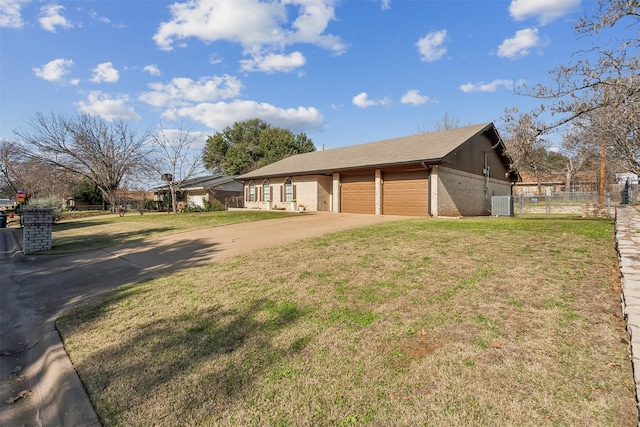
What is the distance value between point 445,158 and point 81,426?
51.7 feet

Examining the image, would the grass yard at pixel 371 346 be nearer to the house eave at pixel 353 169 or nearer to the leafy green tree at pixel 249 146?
the house eave at pixel 353 169

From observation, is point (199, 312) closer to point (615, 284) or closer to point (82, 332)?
point (82, 332)

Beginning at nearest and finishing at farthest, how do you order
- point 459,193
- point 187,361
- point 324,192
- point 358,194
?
point 187,361 < point 459,193 < point 358,194 < point 324,192

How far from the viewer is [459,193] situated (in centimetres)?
1780

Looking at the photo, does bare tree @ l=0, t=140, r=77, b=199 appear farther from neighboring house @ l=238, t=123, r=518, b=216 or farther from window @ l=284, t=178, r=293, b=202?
neighboring house @ l=238, t=123, r=518, b=216

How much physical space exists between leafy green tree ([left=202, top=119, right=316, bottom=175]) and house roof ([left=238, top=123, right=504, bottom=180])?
22009mm

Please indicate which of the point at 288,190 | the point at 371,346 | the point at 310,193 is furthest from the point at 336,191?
the point at 371,346

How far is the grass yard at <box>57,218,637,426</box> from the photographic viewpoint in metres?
2.26

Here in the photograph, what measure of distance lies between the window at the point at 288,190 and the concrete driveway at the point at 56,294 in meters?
11.4

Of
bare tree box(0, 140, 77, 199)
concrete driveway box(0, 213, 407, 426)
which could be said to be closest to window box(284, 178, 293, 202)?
concrete driveway box(0, 213, 407, 426)

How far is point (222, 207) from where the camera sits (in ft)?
106

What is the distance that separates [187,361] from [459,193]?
1755 cm

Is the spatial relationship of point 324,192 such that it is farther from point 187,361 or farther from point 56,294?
point 187,361

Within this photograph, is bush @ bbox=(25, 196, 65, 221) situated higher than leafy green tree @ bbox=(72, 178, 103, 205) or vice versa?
leafy green tree @ bbox=(72, 178, 103, 205)
